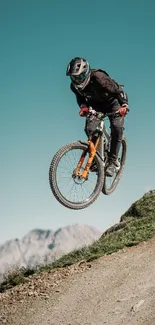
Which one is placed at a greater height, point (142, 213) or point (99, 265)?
point (142, 213)

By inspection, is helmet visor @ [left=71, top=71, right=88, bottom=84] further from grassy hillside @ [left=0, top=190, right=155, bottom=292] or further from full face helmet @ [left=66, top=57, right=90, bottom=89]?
grassy hillside @ [left=0, top=190, right=155, bottom=292]

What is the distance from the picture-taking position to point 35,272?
13.3 meters

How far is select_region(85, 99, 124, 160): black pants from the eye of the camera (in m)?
12.9

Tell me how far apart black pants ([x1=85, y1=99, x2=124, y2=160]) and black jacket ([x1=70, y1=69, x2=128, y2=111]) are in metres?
0.11

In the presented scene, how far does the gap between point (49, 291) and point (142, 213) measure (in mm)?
6125

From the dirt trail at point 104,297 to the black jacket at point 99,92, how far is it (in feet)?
12.4

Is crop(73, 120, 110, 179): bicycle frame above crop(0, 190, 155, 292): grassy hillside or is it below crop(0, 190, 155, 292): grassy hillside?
above

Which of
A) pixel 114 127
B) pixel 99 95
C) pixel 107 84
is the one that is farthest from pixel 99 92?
pixel 114 127

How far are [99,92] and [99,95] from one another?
0.11m

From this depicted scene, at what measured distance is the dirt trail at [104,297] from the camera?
9492 millimetres

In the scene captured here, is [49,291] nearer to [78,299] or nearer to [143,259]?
[78,299]

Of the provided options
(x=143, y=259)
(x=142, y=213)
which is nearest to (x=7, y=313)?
(x=143, y=259)

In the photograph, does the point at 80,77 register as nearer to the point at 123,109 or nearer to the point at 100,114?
the point at 100,114

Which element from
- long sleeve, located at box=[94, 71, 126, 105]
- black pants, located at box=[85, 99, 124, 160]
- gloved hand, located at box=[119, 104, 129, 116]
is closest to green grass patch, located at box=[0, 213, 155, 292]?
black pants, located at box=[85, 99, 124, 160]
